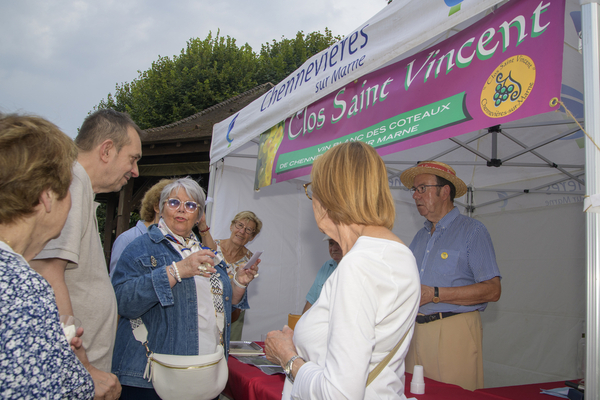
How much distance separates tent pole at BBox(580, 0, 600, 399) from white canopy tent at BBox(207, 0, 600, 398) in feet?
7.06

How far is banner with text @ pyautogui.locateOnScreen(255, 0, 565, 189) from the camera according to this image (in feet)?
5.32

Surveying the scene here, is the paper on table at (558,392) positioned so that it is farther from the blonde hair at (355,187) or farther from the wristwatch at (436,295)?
the blonde hair at (355,187)

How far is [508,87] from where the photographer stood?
175cm

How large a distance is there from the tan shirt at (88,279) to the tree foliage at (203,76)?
1492 cm

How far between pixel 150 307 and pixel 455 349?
1.88 m

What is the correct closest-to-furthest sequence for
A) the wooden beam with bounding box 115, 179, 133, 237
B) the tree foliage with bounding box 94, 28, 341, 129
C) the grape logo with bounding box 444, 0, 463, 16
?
the grape logo with bounding box 444, 0, 463, 16 < the wooden beam with bounding box 115, 179, 133, 237 < the tree foliage with bounding box 94, 28, 341, 129

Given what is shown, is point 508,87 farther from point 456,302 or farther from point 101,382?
point 101,382

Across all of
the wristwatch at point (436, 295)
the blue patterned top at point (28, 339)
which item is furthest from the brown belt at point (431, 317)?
the blue patterned top at point (28, 339)

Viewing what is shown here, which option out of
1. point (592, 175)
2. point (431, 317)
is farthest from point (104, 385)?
point (431, 317)

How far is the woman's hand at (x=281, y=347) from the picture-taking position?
4.07 feet

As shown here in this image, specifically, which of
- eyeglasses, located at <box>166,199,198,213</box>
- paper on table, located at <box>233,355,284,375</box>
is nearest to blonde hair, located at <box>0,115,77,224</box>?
eyeglasses, located at <box>166,199,198,213</box>

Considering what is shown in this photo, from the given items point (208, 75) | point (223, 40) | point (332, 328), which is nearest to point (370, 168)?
point (332, 328)

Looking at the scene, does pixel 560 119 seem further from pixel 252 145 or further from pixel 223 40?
pixel 223 40

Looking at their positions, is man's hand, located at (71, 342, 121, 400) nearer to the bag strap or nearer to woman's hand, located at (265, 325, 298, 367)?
woman's hand, located at (265, 325, 298, 367)
